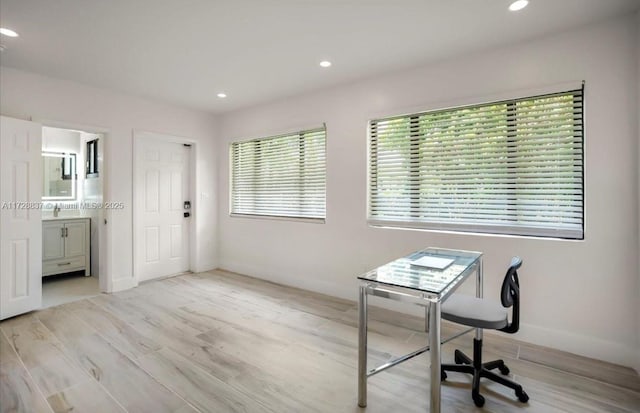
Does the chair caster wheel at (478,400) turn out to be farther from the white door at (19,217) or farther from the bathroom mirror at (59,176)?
the bathroom mirror at (59,176)

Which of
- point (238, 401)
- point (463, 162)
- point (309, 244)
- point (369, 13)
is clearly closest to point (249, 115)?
point (309, 244)

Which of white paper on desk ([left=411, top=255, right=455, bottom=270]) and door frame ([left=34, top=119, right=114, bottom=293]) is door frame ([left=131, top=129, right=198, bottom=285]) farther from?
white paper on desk ([left=411, top=255, right=455, bottom=270])

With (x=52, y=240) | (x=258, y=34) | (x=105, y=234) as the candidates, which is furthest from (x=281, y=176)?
(x=52, y=240)

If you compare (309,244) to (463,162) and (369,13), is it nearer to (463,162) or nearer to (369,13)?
(463,162)

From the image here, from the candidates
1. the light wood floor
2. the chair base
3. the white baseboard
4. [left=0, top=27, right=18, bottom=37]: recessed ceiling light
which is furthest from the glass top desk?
[left=0, top=27, right=18, bottom=37]: recessed ceiling light

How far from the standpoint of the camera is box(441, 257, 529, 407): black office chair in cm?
188

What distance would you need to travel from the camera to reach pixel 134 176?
4.30m

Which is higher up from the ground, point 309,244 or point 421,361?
point 309,244

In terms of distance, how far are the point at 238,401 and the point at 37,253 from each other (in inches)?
121

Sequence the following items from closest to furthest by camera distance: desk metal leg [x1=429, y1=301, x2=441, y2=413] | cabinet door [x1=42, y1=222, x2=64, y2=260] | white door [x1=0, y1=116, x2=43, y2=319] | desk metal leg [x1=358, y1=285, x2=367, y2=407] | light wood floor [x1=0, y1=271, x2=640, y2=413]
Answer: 1. desk metal leg [x1=429, y1=301, x2=441, y2=413]
2. desk metal leg [x1=358, y1=285, x2=367, y2=407]
3. light wood floor [x1=0, y1=271, x2=640, y2=413]
4. white door [x1=0, y1=116, x2=43, y2=319]
5. cabinet door [x1=42, y1=222, x2=64, y2=260]

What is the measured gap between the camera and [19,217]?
3.25m

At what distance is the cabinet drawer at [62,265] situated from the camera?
14.8 ft

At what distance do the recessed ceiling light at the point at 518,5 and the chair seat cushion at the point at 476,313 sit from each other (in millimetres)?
2116

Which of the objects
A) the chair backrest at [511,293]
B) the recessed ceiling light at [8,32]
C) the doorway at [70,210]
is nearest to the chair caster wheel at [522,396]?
the chair backrest at [511,293]
